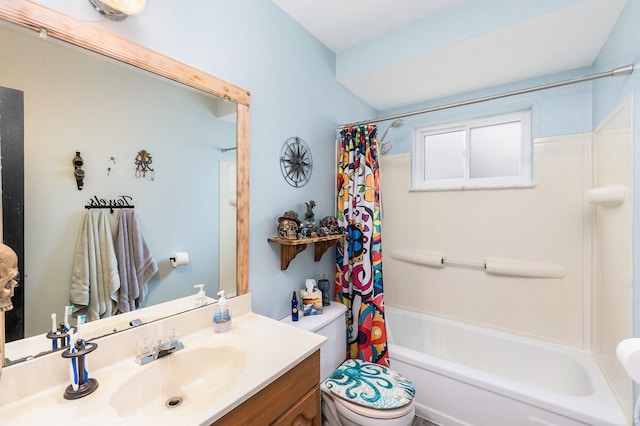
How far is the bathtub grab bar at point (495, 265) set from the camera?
200cm

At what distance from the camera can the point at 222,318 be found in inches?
48.0

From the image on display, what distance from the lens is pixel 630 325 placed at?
1.25 m

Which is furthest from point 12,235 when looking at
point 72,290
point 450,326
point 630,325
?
point 450,326

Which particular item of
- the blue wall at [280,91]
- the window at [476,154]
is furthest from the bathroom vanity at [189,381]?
the window at [476,154]

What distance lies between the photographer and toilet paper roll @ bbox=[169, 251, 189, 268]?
1193 mm

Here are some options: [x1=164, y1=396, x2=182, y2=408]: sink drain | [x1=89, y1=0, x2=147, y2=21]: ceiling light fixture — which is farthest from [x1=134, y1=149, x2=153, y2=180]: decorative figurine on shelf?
[x1=164, y1=396, x2=182, y2=408]: sink drain

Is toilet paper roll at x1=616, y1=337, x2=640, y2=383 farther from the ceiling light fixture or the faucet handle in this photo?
the ceiling light fixture

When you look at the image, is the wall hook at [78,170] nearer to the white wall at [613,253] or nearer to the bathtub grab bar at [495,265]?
the white wall at [613,253]

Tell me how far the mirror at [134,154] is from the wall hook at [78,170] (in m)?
0.01

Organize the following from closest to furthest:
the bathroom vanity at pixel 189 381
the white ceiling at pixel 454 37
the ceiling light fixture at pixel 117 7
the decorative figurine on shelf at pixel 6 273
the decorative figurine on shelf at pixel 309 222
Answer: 1. the decorative figurine on shelf at pixel 6 273
2. the bathroom vanity at pixel 189 381
3. the ceiling light fixture at pixel 117 7
4. the white ceiling at pixel 454 37
5. the decorative figurine on shelf at pixel 309 222

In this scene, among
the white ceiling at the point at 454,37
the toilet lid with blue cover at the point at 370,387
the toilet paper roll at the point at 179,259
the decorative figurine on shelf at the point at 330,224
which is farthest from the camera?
the decorative figurine on shelf at the point at 330,224

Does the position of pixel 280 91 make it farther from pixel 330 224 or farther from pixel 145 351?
pixel 145 351

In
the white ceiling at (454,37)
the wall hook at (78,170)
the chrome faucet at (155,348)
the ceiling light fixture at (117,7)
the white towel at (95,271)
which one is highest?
the white ceiling at (454,37)

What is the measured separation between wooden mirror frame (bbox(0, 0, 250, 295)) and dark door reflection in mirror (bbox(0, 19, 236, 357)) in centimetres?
3
